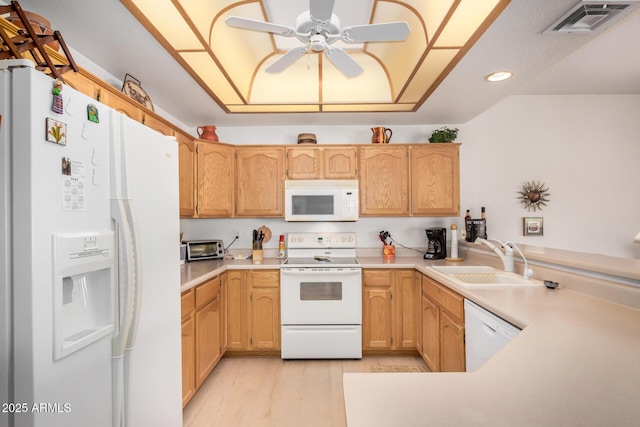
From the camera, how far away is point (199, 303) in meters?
2.23

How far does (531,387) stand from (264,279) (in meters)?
2.42

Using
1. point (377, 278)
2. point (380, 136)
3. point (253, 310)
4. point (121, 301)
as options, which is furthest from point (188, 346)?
point (380, 136)

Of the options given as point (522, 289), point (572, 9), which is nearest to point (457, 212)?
point (522, 289)

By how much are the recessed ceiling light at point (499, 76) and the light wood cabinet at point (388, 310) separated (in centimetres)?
177

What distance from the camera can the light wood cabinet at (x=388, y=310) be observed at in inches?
112

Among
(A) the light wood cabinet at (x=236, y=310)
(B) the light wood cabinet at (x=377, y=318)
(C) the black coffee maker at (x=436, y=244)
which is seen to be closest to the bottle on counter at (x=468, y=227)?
(C) the black coffee maker at (x=436, y=244)

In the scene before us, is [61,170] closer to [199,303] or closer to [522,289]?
[199,303]

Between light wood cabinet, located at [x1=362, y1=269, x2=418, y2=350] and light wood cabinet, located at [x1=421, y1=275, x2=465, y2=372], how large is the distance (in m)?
0.20

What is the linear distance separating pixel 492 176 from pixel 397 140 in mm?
1187

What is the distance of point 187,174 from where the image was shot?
9.05ft

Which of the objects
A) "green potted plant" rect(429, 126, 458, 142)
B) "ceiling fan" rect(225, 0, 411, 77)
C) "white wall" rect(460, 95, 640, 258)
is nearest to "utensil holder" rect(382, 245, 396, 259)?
"white wall" rect(460, 95, 640, 258)

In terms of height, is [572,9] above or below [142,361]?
above

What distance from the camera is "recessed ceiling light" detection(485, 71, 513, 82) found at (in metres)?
2.19

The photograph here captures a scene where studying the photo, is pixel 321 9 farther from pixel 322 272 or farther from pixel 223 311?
pixel 223 311
